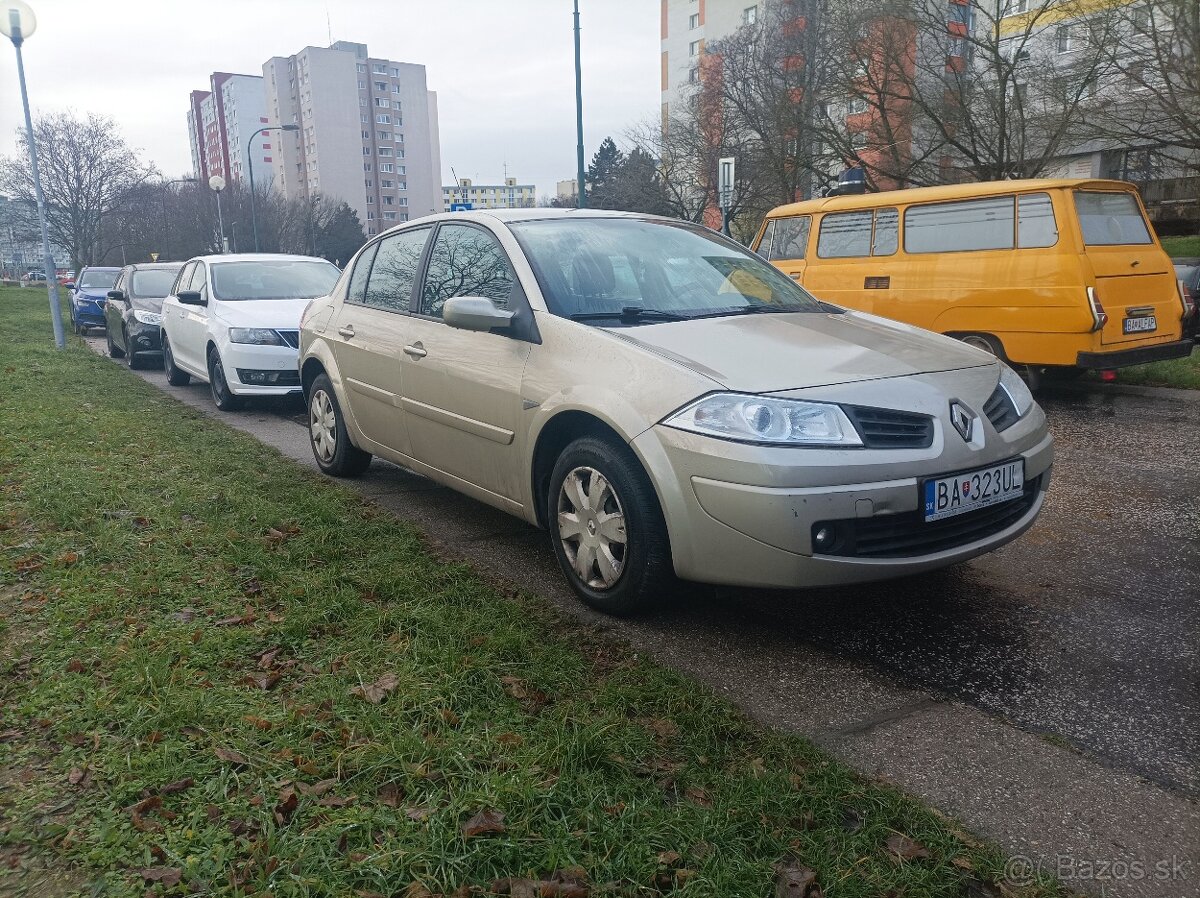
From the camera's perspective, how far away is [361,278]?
18.7 ft

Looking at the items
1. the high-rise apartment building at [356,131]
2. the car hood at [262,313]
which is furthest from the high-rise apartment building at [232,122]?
the car hood at [262,313]

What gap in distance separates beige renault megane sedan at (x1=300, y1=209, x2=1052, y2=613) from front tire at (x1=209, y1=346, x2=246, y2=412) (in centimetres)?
489

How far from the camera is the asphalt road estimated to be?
238 centimetres

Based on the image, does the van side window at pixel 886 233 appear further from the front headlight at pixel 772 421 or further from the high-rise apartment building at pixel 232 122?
the high-rise apartment building at pixel 232 122

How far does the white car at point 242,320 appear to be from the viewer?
355 inches

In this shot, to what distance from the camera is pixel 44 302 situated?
116 feet

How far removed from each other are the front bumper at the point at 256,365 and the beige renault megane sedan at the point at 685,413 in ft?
14.4

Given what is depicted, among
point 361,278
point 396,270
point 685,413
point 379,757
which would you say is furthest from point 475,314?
point 379,757

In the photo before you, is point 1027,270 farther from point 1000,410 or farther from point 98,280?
point 98,280

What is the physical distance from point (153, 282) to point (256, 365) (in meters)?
6.94

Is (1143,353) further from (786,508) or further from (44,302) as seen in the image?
(44,302)

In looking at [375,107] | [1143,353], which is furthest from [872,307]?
[375,107]

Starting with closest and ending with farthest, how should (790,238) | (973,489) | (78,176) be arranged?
(973,489) → (790,238) → (78,176)

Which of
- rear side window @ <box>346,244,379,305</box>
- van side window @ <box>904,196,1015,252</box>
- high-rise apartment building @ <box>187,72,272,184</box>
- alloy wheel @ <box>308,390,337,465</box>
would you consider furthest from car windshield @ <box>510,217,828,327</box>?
high-rise apartment building @ <box>187,72,272,184</box>
